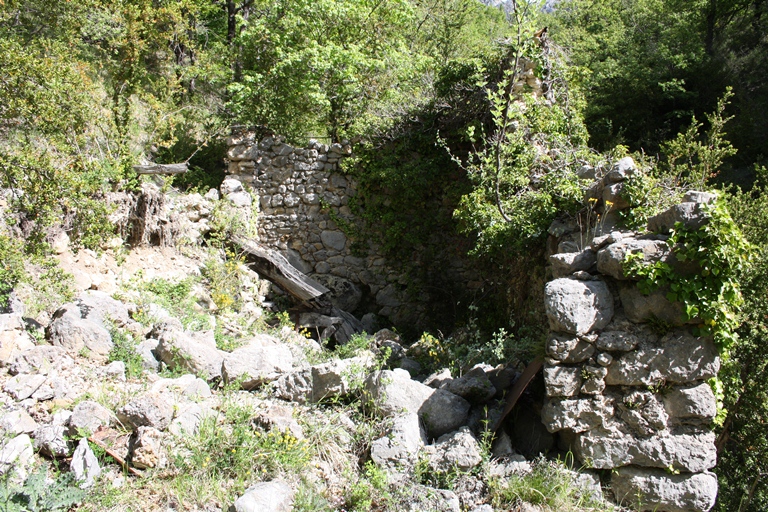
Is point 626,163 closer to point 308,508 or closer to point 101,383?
point 308,508

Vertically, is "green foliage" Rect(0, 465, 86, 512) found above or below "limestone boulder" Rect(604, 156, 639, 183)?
below

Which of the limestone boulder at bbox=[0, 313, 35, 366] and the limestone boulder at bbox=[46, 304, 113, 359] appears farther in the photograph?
the limestone boulder at bbox=[46, 304, 113, 359]

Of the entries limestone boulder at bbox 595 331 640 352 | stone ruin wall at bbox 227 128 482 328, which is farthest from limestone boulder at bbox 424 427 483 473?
stone ruin wall at bbox 227 128 482 328

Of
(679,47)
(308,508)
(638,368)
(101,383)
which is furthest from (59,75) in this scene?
(679,47)

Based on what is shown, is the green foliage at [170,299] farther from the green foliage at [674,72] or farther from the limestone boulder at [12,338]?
the green foliage at [674,72]

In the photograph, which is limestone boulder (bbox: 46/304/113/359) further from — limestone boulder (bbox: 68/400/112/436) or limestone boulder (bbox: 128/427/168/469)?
limestone boulder (bbox: 128/427/168/469)

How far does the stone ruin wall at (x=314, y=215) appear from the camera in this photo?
906 centimetres

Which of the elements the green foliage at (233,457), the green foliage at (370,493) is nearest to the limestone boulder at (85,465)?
the green foliage at (233,457)

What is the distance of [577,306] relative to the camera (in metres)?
3.90

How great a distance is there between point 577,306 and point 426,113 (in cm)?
526

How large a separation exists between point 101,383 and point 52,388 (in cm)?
38

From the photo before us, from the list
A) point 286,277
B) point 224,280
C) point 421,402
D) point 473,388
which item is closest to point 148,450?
point 421,402

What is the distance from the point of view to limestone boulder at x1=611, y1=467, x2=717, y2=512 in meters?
3.71

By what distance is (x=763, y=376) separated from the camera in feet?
16.0
